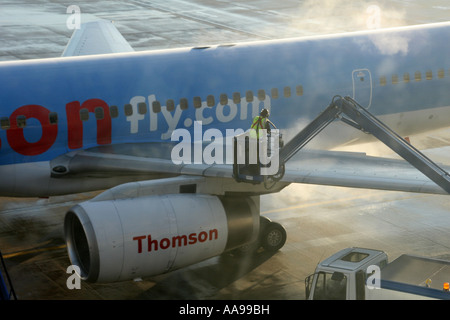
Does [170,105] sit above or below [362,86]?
below

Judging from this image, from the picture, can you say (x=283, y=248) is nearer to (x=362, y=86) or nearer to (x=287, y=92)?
(x=287, y=92)

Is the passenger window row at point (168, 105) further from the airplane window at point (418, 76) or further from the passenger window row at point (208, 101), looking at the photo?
the airplane window at point (418, 76)

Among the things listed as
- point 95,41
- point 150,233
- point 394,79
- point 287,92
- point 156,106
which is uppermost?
point 95,41

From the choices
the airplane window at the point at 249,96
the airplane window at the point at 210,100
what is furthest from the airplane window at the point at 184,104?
the airplane window at the point at 249,96

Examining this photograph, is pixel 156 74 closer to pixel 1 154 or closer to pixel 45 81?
pixel 45 81

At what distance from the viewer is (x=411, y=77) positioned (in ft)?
88.3

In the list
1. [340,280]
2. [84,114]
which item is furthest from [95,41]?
[340,280]

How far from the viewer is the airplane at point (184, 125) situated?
1970 cm

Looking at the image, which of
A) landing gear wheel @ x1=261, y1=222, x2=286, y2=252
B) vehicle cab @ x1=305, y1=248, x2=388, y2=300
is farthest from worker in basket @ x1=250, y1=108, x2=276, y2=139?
vehicle cab @ x1=305, y1=248, x2=388, y2=300

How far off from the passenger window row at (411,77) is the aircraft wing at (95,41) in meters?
11.7

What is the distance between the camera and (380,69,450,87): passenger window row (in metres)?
26.5

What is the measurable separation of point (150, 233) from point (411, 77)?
477 inches
